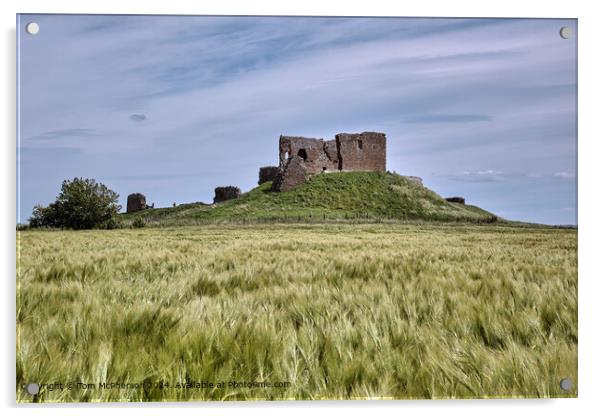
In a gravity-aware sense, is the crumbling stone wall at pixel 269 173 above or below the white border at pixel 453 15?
above

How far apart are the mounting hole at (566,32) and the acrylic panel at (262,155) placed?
1 cm

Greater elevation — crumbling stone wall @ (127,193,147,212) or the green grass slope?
the green grass slope

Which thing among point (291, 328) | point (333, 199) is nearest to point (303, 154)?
point (333, 199)

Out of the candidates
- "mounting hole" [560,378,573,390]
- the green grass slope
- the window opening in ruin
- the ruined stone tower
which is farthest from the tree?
the window opening in ruin

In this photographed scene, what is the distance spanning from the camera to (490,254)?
570 cm

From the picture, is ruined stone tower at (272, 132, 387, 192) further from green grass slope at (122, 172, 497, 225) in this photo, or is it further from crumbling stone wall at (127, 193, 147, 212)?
crumbling stone wall at (127, 193, 147, 212)

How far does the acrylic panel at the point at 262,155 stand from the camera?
11.3 feet

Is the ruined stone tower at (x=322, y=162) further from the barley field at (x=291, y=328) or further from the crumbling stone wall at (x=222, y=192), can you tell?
the barley field at (x=291, y=328)

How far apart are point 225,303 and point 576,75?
414cm

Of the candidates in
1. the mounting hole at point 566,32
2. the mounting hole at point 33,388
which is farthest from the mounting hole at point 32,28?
the mounting hole at point 566,32

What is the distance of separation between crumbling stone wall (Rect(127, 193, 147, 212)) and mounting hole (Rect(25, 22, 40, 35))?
1806mm

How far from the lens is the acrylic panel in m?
3.46

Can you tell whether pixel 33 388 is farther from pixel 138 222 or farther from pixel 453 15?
pixel 453 15

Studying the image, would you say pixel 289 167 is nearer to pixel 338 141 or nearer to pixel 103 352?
pixel 338 141
